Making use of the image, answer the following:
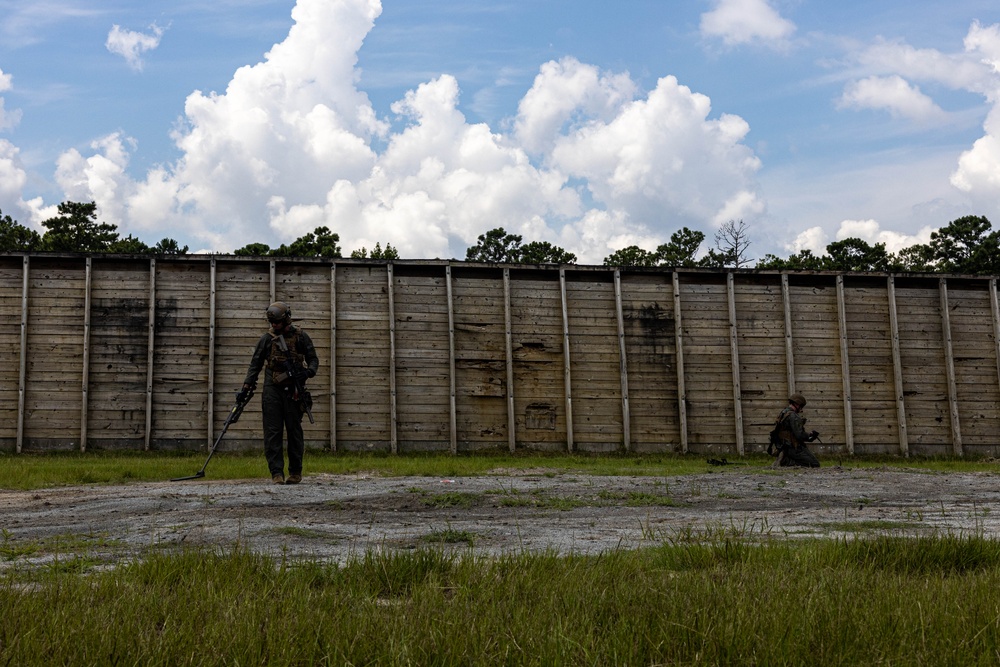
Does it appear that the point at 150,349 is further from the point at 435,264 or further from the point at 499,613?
the point at 499,613

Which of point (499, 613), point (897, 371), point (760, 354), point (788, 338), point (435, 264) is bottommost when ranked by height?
point (499, 613)

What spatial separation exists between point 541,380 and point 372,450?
4.34 metres

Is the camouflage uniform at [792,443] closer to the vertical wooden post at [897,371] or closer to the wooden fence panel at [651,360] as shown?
the wooden fence panel at [651,360]

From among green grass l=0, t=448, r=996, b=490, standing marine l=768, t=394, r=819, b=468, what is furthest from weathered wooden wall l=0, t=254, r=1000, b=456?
standing marine l=768, t=394, r=819, b=468

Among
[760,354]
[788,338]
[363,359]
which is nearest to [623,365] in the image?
[760,354]

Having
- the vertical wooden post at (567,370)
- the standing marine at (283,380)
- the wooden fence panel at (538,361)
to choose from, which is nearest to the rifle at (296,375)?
the standing marine at (283,380)

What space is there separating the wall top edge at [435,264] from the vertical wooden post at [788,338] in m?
0.44

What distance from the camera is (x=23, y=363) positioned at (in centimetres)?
1877

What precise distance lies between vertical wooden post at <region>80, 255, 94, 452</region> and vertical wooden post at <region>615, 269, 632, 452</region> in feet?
39.8

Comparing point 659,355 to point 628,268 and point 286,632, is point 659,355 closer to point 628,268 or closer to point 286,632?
point 628,268

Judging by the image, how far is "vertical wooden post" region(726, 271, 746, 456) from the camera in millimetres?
20781

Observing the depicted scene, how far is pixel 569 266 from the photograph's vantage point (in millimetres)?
21234

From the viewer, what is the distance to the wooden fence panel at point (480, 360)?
20094 mm

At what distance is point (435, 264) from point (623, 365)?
516cm
